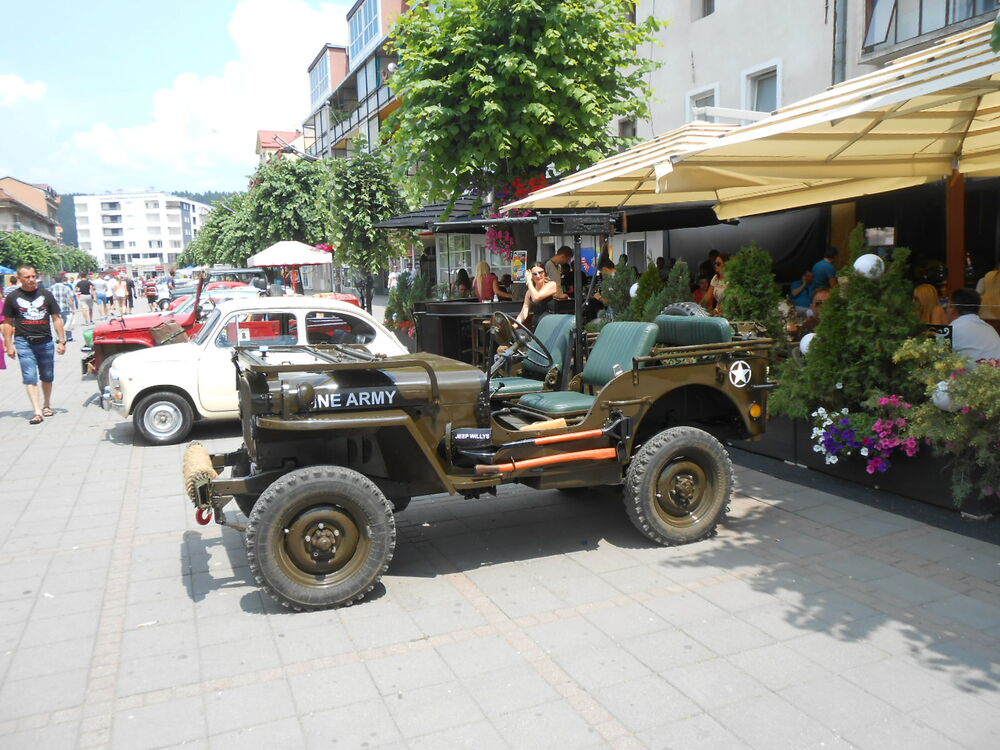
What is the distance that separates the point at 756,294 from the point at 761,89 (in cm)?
836

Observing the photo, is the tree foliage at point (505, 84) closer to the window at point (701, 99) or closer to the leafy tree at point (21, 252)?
the window at point (701, 99)

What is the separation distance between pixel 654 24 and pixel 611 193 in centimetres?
496

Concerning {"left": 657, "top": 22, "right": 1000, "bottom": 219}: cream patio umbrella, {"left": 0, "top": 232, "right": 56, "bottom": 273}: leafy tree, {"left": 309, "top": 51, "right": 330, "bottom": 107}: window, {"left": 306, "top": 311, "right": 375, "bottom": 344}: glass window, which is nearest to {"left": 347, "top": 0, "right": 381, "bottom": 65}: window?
{"left": 309, "top": 51, "right": 330, "bottom": 107}: window

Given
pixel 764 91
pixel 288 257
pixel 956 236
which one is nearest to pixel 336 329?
pixel 956 236

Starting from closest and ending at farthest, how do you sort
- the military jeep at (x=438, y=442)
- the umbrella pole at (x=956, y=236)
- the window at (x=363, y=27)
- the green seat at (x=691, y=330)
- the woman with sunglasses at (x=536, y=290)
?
the military jeep at (x=438, y=442)
the green seat at (x=691, y=330)
the umbrella pole at (x=956, y=236)
the woman with sunglasses at (x=536, y=290)
the window at (x=363, y=27)

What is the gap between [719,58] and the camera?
15211 millimetres

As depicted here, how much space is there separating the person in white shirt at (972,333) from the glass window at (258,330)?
6.24 metres

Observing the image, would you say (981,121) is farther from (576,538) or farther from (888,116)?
(576,538)

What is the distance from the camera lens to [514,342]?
638cm

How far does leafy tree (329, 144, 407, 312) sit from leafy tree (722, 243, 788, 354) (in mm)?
12774

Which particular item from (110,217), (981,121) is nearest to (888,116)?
(981,121)

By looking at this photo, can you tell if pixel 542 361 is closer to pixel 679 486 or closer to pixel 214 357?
pixel 679 486

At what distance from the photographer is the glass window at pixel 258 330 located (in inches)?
342

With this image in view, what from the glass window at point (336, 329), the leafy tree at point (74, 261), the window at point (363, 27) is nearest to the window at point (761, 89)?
the glass window at point (336, 329)
